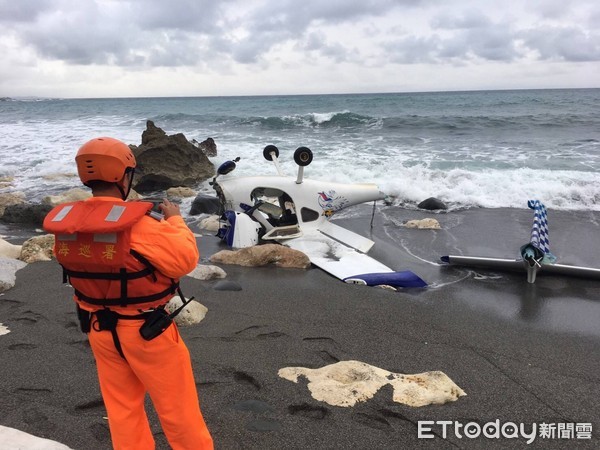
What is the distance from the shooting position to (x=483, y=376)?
4172 millimetres

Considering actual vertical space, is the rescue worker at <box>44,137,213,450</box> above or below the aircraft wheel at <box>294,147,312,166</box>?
below

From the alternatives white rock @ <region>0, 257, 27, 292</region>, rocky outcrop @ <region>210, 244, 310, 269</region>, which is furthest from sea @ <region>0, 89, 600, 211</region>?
white rock @ <region>0, 257, 27, 292</region>

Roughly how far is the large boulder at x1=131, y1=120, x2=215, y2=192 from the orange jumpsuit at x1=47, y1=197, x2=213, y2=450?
13.0m

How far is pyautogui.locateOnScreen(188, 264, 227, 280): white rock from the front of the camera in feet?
21.8

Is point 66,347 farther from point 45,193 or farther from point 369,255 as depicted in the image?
point 45,193

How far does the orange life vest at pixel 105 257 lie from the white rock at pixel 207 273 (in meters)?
4.23

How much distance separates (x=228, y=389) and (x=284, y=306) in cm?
203

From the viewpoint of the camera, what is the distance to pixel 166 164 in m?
15.5

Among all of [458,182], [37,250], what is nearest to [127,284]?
[37,250]

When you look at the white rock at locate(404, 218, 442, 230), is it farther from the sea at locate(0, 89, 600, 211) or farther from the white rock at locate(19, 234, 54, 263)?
the white rock at locate(19, 234, 54, 263)

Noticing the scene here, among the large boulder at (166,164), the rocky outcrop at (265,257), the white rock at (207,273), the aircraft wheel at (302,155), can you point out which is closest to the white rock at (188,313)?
the white rock at (207,273)

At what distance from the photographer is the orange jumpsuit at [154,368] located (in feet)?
7.52

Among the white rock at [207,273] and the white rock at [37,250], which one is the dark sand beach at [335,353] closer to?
the white rock at [207,273]

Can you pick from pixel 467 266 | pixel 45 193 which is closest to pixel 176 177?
pixel 45 193
